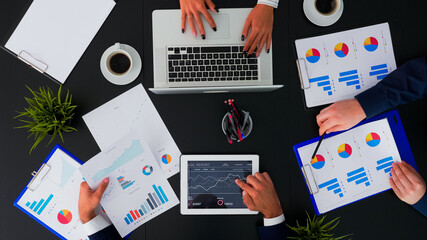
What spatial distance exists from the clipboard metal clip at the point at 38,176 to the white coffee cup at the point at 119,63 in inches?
17.8

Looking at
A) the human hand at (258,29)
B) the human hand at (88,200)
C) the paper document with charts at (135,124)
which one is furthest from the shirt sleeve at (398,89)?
the human hand at (88,200)

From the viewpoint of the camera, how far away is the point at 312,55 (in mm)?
1103

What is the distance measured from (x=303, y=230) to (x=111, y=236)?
0.72 metres

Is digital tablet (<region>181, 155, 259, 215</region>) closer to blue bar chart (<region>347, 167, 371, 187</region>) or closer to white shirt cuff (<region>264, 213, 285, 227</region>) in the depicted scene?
white shirt cuff (<region>264, 213, 285, 227</region>)

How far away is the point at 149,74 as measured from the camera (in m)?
1.11

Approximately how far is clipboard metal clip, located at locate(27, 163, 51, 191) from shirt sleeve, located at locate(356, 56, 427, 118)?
1.21 meters

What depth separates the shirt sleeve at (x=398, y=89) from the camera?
3.38 feet

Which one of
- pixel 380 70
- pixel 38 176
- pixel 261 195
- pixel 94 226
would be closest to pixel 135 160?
pixel 94 226

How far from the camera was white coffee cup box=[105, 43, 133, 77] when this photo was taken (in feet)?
3.57

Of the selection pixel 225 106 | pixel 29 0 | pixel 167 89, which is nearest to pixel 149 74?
pixel 167 89

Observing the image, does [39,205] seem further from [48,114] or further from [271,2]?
[271,2]

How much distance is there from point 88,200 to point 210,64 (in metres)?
0.67

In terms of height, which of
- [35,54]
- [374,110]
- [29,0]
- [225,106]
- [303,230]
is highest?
[29,0]

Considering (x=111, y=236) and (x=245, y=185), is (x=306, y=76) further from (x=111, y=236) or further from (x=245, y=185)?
(x=111, y=236)
